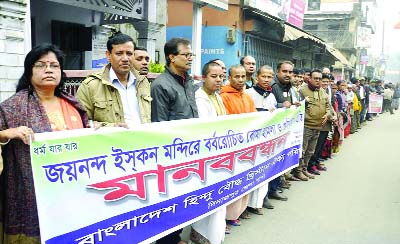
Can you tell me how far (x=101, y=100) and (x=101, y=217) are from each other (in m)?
0.89

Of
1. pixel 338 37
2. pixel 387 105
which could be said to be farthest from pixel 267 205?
pixel 338 37

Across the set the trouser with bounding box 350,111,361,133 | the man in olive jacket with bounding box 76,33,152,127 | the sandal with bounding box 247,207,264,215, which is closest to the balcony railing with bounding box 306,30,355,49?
the trouser with bounding box 350,111,361,133

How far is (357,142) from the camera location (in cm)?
1061

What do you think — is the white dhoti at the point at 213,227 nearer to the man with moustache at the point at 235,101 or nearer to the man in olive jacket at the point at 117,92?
the man with moustache at the point at 235,101

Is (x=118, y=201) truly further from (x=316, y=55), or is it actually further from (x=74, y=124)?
(x=316, y=55)

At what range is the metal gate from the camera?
1284 cm

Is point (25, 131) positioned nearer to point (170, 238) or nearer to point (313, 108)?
point (170, 238)

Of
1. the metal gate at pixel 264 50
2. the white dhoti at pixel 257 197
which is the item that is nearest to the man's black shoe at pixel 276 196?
the white dhoti at pixel 257 197

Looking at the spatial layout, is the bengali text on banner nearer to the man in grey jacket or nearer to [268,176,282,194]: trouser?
the man in grey jacket

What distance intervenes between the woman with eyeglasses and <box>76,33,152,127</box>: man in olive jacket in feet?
1.85

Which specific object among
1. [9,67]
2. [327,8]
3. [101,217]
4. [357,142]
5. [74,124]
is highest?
[327,8]

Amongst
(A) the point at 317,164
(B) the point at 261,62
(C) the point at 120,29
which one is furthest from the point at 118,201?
(B) the point at 261,62

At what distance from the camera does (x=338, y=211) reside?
4754mm

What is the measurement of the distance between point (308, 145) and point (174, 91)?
3.73m
